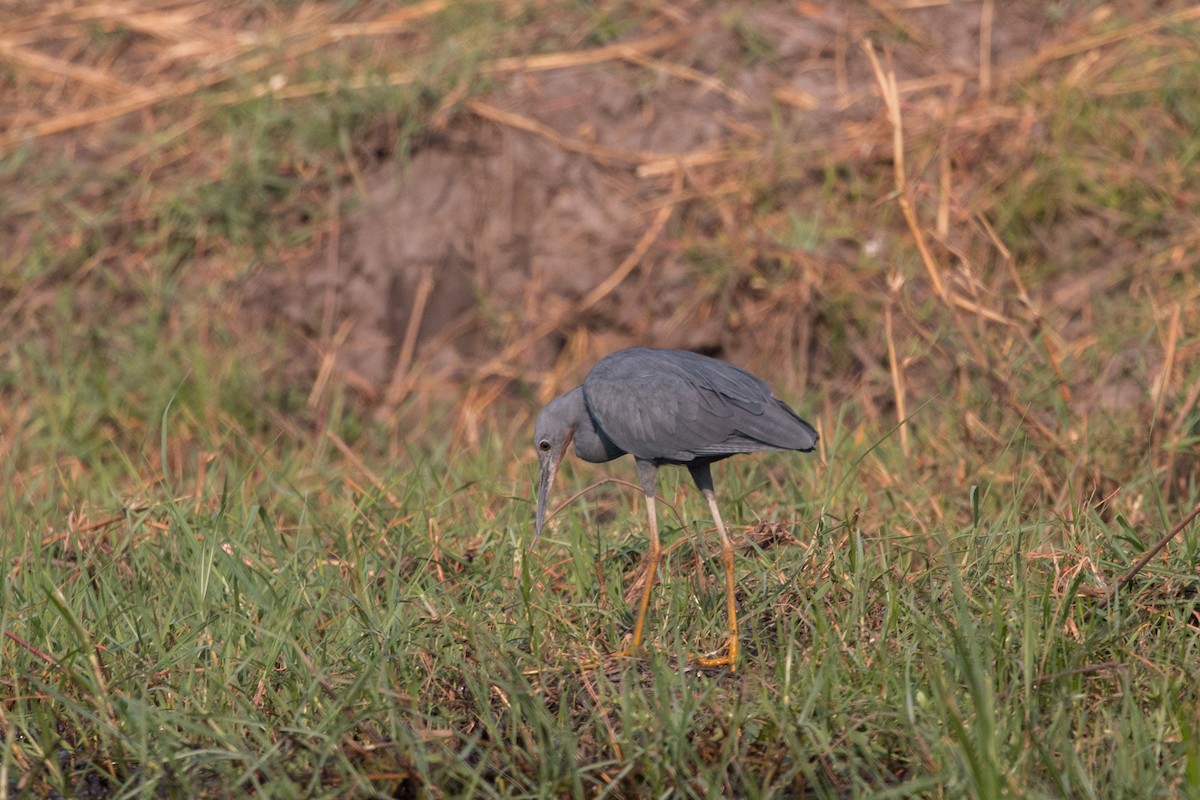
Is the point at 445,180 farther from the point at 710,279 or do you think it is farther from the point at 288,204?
→ the point at 710,279

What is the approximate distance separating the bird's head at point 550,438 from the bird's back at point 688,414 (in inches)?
7.4

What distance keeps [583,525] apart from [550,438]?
0.59m

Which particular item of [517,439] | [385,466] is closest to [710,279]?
[517,439]

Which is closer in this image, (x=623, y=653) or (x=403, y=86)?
(x=623, y=653)

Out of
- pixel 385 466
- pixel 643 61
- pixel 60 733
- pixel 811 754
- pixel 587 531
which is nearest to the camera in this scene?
pixel 811 754

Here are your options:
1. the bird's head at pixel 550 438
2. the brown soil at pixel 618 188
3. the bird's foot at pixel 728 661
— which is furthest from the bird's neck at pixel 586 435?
the brown soil at pixel 618 188

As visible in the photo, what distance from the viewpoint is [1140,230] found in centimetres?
581

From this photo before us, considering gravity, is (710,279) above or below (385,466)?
above

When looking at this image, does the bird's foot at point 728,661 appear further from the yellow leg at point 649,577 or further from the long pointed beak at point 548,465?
the long pointed beak at point 548,465

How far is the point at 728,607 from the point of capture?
10.7 feet

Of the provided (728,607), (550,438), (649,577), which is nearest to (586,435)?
(550,438)

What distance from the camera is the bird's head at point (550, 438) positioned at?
3.71 meters

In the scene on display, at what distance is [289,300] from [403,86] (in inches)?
45.3

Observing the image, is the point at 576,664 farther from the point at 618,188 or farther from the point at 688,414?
the point at 618,188
